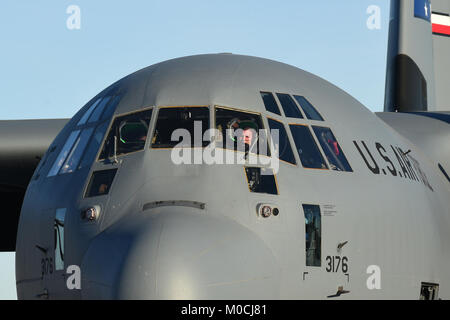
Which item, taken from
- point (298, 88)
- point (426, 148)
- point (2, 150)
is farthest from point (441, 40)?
point (298, 88)

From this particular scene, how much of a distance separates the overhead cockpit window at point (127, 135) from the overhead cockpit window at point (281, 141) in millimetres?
1210


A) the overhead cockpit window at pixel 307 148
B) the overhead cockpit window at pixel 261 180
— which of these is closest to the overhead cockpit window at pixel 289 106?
the overhead cockpit window at pixel 307 148

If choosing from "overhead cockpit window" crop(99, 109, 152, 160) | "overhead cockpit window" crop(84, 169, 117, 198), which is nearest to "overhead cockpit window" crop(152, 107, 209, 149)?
"overhead cockpit window" crop(99, 109, 152, 160)

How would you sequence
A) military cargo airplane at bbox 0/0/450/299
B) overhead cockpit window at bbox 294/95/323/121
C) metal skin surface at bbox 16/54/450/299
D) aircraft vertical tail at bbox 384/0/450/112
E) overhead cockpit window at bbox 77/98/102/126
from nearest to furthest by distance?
1. metal skin surface at bbox 16/54/450/299
2. military cargo airplane at bbox 0/0/450/299
3. overhead cockpit window at bbox 294/95/323/121
4. overhead cockpit window at bbox 77/98/102/126
5. aircraft vertical tail at bbox 384/0/450/112

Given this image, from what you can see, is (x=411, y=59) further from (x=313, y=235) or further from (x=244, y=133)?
(x=313, y=235)

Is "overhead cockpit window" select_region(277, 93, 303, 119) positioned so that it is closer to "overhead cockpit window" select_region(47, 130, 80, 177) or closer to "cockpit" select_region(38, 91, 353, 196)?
"cockpit" select_region(38, 91, 353, 196)

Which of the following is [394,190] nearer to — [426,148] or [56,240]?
[56,240]

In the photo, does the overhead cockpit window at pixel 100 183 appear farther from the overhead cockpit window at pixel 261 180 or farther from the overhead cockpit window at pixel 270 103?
the overhead cockpit window at pixel 270 103

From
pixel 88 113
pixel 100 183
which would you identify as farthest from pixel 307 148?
pixel 88 113

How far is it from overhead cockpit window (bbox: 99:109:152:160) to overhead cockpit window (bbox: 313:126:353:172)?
5.63ft

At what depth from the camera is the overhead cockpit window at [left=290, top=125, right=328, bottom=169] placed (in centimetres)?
782

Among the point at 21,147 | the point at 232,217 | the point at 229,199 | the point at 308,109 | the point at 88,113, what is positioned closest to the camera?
the point at 232,217

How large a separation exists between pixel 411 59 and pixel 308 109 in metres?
10.4

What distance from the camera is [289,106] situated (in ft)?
27.3
